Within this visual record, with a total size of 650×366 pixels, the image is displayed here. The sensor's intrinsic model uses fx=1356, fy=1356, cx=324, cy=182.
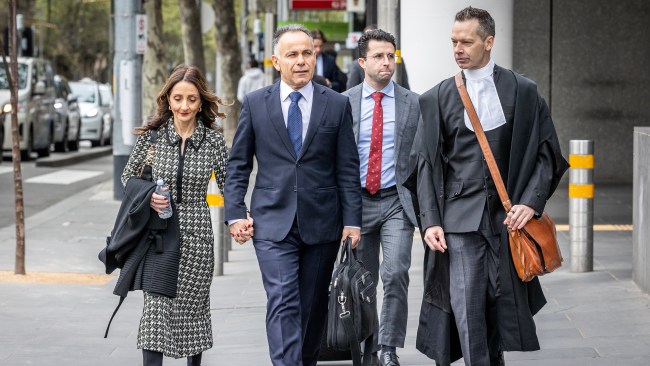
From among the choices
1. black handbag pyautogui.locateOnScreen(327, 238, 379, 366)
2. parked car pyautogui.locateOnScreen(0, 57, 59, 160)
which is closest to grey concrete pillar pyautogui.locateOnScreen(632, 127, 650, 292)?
black handbag pyautogui.locateOnScreen(327, 238, 379, 366)

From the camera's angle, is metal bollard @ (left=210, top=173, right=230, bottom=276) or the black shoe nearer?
the black shoe

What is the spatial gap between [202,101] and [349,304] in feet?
4.26

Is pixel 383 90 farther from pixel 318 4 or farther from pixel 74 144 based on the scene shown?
pixel 74 144

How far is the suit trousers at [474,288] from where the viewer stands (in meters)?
5.91

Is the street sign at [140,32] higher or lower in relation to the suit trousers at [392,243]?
higher

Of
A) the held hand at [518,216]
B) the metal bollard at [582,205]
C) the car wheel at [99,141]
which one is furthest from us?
the car wheel at [99,141]

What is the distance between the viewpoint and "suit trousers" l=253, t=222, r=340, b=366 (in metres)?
6.18

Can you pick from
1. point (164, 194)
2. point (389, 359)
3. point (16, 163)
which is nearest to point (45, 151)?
point (16, 163)

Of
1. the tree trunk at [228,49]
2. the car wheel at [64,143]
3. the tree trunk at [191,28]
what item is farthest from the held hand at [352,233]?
the tree trunk at [228,49]

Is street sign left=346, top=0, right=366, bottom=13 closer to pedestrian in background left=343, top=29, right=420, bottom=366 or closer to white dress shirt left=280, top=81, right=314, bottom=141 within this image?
pedestrian in background left=343, top=29, right=420, bottom=366

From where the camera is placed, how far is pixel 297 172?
20.5 feet

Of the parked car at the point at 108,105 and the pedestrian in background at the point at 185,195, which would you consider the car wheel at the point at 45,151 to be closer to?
the parked car at the point at 108,105

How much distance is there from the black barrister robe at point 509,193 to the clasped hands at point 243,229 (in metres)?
0.79

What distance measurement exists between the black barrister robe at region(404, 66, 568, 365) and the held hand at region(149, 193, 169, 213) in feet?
3.99
